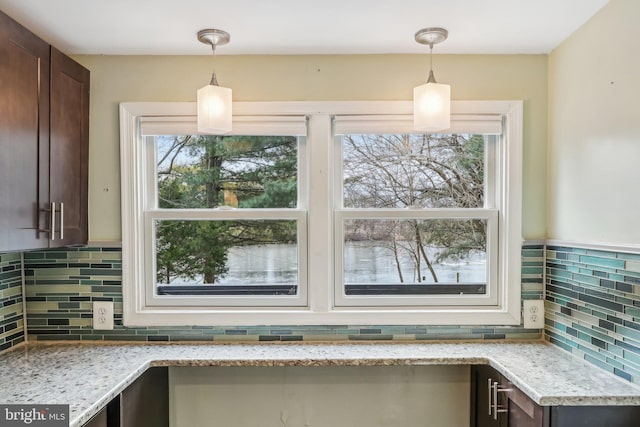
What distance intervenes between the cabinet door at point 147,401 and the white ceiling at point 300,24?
1439 mm

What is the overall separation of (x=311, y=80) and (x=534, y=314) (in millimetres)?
1531

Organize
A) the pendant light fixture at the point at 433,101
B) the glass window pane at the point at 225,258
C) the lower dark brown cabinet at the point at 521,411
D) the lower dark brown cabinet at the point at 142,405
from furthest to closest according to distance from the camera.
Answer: the glass window pane at the point at 225,258
the pendant light fixture at the point at 433,101
the lower dark brown cabinet at the point at 142,405
the lower dark brown cabinet at the point at 521,411

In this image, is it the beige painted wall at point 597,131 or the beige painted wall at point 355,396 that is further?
the beige painted wall at point 355,396

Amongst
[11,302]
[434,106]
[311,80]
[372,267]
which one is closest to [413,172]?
[434,106]

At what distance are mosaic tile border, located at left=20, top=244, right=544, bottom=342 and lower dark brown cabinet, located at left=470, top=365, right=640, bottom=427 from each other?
26cm

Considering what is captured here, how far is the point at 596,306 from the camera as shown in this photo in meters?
1.62

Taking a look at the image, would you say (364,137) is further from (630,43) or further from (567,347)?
(567,347)

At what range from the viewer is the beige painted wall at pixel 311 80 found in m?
1.98

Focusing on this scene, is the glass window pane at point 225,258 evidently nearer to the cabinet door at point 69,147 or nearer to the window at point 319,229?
the window at point 319,229

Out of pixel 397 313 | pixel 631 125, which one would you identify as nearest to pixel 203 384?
pixel 397 313

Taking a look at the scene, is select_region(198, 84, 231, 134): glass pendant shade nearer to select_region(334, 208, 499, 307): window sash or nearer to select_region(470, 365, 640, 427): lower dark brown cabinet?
select_region(334, 208, 499, 307): window sash

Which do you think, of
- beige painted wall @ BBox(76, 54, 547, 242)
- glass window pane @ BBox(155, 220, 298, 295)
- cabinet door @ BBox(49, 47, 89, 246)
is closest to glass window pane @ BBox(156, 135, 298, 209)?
glass window pane @ BBox(155, 220, 298, 295)

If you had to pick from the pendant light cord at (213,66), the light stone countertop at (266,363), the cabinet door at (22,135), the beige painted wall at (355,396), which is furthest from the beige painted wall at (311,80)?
the beige painted wall at (355,396)

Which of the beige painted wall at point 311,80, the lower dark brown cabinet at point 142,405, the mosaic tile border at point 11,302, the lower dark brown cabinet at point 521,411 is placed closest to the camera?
the lower dark brown cabinet at point 521,411
